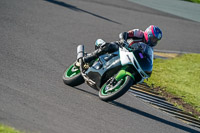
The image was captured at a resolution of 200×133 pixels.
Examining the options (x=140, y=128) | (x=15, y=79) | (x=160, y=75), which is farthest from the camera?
(x=160, y=75)

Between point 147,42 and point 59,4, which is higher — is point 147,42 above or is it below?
above

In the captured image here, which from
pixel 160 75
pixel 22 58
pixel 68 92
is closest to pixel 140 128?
pixel 68 92

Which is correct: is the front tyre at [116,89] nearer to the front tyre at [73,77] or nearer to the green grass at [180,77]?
the front tyre at [73,77]

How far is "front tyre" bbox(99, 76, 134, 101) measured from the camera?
23.7 feet

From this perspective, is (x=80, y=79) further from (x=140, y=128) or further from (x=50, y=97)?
(x=140, y=128)

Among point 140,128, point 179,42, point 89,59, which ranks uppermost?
point 89,59

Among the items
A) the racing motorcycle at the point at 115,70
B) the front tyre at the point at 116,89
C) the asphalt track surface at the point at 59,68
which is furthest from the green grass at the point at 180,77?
the front tyre at the point at 116,89

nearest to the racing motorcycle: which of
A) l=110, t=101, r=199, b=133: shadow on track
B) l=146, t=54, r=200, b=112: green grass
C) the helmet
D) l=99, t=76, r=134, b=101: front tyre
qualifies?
l=99, t=76, r=134, b=101: front tyre

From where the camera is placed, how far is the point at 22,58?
951 cm

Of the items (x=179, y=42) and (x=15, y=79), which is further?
(x=179, y=42)

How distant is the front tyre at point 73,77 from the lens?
832cm

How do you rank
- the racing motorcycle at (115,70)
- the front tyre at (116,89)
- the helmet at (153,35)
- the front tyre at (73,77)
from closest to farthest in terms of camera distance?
the front tyre at (116,89)
the racing motorcycle at (115,70)
the helmet at (153,35)
the front tyre at (73,77)

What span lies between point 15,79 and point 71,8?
922 centimetres

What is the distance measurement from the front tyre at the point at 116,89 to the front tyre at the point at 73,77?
0.66 m
